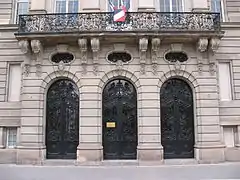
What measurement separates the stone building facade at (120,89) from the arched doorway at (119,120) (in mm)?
54

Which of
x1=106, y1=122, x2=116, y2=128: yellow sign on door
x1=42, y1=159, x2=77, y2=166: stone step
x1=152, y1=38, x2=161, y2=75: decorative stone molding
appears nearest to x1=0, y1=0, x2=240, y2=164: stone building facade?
x1=152, y1=38, x2=161, y2=75: decorative stone molding

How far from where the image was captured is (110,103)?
49.1 ft

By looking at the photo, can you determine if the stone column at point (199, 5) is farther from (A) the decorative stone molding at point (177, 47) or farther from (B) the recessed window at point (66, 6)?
(B) the recessed window at point (66, 6)

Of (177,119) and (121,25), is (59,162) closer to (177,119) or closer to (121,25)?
(177,119)

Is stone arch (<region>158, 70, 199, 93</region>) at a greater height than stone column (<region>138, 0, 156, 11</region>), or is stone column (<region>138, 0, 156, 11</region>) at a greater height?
stone column (<region>138, 0, 156, 11</region>)

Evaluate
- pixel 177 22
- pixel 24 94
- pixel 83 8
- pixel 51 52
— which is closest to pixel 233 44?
pixel 177 22

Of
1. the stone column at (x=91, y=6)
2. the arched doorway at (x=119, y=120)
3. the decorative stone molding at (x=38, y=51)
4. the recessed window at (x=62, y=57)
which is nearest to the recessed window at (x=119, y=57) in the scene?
the arched doorway at (x=119, y=120)

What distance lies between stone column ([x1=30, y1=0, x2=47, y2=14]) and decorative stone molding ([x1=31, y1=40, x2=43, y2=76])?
2146mm

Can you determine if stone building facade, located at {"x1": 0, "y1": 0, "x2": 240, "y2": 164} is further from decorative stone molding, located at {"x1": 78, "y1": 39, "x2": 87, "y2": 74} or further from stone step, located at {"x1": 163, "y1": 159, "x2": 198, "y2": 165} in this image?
stone step, located at {"x1": 163, "y1": 159, "x2": 198, "y2": 165}

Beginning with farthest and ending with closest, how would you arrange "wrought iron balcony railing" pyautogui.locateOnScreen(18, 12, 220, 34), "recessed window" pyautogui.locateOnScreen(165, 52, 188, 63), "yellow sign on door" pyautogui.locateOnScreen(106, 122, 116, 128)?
"recessed window" pyautogui.locateOnScreen(165, 52, 188, 63) < "yellow sign on door" pyautogui.locateOnScreen(106, 122, 116, 128) < "wrought iron balcony railing" pyautogui.locateOnScreen(18, 12, 220, 34)

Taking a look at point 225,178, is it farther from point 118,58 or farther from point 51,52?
point 51,52

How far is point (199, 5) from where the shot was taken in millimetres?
15523

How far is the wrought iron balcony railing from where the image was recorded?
47.6 feet

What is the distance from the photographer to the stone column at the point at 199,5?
15.4m
